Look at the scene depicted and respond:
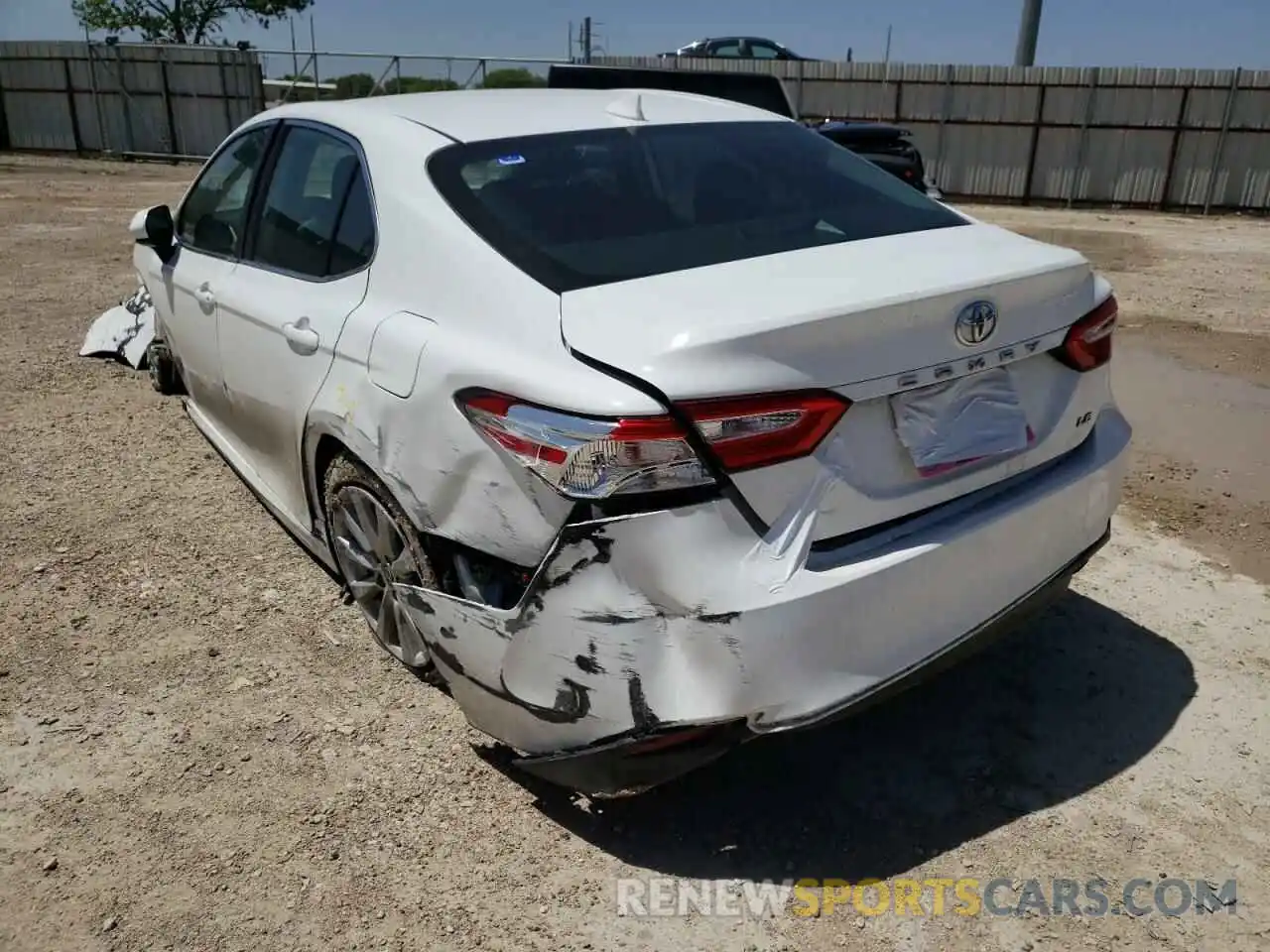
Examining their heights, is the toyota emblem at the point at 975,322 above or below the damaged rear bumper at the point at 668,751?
above

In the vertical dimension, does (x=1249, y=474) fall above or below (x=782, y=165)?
below

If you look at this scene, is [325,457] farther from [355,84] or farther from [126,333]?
[355,84]

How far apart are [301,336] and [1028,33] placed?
2197 cm

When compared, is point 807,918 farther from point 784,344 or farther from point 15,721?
point 15,721

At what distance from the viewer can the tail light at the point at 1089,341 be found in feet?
8.43

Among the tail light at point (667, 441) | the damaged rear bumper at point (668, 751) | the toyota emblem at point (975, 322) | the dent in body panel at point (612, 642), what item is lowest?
the damaged rear bumper at point (668, 751)

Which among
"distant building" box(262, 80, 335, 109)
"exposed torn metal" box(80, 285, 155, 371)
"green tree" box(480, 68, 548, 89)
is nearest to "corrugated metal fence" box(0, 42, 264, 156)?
"distant building" box(262, 80, 335, 109)

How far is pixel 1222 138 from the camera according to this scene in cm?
1795

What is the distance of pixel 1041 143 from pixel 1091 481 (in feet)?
60.1

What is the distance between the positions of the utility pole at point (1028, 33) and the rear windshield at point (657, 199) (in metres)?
20.7

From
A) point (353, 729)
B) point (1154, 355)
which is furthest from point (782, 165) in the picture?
point (1154, 355)

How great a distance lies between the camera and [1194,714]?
297 cm

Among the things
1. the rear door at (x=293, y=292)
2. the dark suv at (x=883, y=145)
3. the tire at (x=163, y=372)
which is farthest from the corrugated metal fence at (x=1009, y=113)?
the rear door at (x=293, y=292)

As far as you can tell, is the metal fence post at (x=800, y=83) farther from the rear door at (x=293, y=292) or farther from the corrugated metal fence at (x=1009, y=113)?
the rear door at (x=293, y=292)
